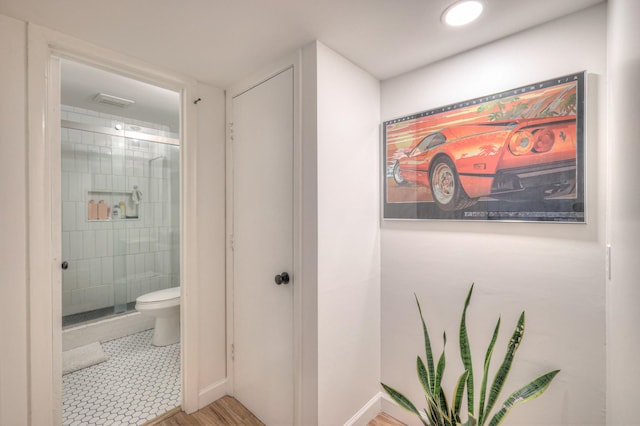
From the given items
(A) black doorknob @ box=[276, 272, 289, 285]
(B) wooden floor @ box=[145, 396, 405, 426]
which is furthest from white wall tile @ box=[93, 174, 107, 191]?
(A) black doorknob @ box=[276, 272, 289, 285]

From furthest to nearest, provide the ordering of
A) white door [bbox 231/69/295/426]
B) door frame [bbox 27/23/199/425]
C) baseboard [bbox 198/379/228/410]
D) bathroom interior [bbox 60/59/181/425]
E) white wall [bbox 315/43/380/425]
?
bathroom interior [bbox 60/59/181/425] < baseboard [bbox 198/379/228/410] < white door [bbox 231/69/295/426] < white wall [bbox 315/43/380/425] < door frame [bbox 27/23/199/425]

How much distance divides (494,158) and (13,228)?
89.8 inches

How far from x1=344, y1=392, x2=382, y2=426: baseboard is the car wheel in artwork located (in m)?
1.28

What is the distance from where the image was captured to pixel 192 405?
1.78 m

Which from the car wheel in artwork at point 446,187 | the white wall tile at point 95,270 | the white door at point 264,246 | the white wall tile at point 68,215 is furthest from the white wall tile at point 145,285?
the car wheel in artwork at point 446,187

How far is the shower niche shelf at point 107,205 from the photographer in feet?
9.30

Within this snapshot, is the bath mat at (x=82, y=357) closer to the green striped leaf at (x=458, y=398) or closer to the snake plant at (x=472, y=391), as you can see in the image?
the snake plant at (x=472, y=391)

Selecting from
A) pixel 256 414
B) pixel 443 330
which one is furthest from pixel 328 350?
pixel 256 414

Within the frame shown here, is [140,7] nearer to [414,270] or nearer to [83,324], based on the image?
[414,270]

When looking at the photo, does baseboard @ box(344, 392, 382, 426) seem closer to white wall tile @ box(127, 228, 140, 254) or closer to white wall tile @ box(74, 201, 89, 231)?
white wall tile @ box(127, 228, 140, 254)

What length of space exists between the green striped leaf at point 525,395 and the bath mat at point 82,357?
9.50 ft

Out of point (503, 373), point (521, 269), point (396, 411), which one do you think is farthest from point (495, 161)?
point (396, 411)

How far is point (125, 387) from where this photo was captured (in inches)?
79.4

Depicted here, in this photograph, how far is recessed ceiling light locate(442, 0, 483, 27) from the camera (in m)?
1.13
